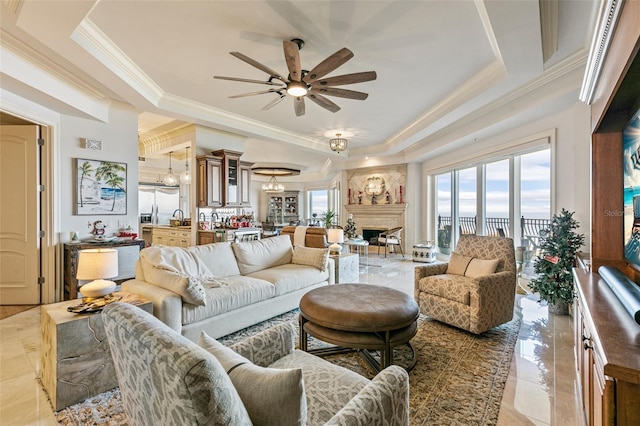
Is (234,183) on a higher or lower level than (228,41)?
lower

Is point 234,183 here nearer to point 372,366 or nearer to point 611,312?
point 372,366

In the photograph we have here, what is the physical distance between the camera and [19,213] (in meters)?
3.99

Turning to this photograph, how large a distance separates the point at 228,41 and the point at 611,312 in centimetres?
354

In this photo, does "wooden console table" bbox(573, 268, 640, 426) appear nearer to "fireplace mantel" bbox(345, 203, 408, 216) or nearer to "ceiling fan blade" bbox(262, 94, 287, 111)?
"ceiling fan blade" bbox(262, 94, 287, 111)

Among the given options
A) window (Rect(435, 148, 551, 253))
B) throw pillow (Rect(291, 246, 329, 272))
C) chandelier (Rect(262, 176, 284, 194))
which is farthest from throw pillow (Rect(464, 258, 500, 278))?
chandelier (Rect(262, 176, 284, 194))

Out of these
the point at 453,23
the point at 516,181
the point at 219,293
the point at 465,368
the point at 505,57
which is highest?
the point at 453,23

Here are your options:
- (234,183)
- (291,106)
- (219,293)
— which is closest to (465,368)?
(219,293)

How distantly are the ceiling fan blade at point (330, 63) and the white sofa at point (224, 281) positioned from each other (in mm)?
2173

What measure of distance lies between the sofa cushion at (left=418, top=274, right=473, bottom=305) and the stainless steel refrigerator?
9230mm

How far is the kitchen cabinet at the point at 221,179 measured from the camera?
223 inches

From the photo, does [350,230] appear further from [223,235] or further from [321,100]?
[321,100]

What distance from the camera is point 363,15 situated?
8.47ft

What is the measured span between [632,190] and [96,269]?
3470 millimetres

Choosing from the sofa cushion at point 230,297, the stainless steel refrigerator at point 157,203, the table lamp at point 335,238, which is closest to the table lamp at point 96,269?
the sofa cushion at point 230,297
